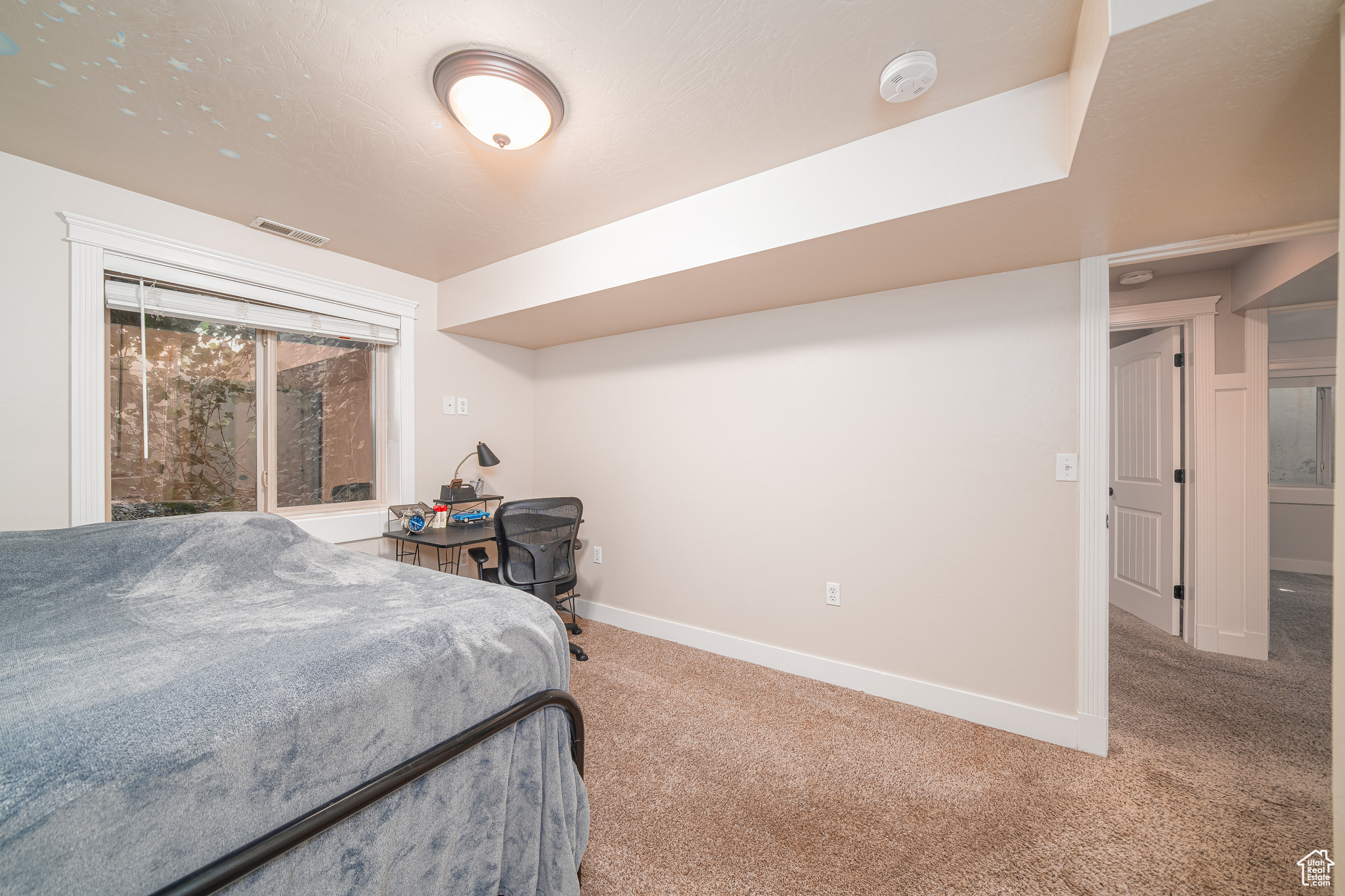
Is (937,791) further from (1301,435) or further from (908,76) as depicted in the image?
(1301,435)

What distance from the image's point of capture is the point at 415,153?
5.85ft

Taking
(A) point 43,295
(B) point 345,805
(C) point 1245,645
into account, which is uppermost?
(A) point 43,295

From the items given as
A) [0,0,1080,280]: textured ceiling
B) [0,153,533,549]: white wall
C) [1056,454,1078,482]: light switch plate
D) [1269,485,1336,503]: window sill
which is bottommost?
[1269,485,1336,503]: window sill

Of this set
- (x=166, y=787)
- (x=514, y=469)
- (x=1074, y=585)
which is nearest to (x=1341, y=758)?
(x=1074, y=585)

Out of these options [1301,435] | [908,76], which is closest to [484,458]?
[908,76]

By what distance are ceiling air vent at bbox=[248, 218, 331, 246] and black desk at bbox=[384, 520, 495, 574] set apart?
1.66 m

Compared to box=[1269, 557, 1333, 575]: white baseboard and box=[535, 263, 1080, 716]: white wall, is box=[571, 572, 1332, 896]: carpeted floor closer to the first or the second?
box=[535, 263, 1080, 716]: white wall

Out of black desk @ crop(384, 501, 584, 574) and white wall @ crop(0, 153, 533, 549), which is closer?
white wall @ crop(0, 153, 533, 549)

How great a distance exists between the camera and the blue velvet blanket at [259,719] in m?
0.64

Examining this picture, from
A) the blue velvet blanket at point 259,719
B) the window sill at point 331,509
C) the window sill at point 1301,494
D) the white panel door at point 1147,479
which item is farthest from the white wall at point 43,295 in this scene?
the window sill at point 1301,494

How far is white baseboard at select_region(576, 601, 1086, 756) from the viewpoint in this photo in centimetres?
198

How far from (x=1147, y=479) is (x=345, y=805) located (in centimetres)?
456

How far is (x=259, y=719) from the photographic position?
2.56 feet

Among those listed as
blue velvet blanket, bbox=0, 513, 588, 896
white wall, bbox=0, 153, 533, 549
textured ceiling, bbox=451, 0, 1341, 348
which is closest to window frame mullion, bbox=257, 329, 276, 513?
white wall, bbox=0, 153, 533, 549
